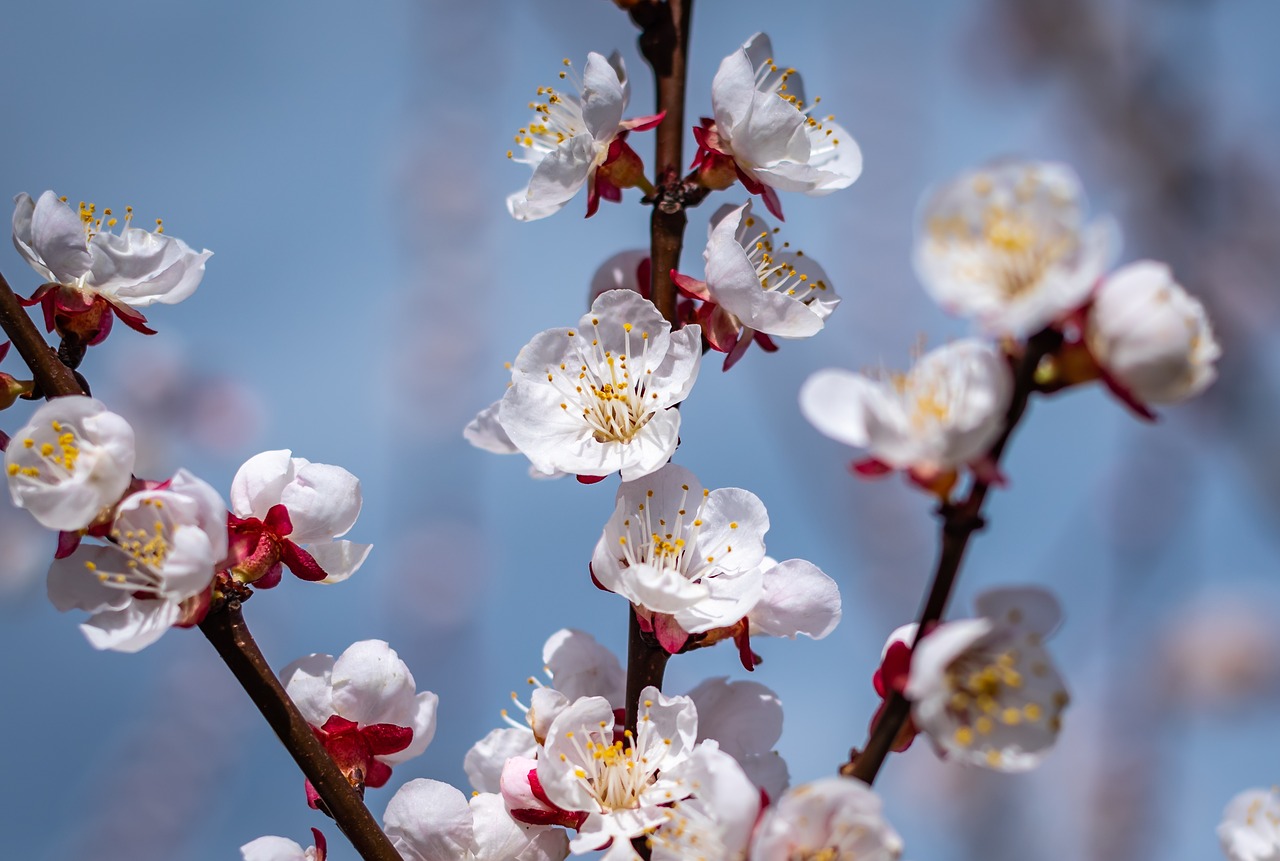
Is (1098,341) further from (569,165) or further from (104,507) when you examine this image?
(104,507)

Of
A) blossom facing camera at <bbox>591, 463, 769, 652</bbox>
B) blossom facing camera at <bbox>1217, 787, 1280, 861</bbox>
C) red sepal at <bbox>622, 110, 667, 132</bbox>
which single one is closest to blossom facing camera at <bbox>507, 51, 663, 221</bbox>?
red sepal at <bbox>622, 110, 667, 132</bbox>

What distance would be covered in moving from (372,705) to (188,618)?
13.7 inches

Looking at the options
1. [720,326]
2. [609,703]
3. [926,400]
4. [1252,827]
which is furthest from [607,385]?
[1252,827]

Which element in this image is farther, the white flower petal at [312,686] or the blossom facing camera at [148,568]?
the white flower petal at [312,686]

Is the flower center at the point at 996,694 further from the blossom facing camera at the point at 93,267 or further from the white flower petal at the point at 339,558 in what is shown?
the blossom facing camera at the point at 93,267

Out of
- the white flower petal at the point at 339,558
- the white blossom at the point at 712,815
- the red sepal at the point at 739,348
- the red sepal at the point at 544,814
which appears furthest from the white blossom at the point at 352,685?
the red sepal at the point at 739,348

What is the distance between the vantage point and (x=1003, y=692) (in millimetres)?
1084

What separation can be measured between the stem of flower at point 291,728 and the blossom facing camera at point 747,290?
2.33 ft

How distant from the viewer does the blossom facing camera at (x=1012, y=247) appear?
96 centimetres

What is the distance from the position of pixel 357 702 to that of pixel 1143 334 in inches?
43.8

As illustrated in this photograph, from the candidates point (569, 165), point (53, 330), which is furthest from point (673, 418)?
point (53, 330)

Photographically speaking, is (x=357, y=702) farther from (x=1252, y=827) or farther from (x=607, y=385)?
(x=1252, y=827)

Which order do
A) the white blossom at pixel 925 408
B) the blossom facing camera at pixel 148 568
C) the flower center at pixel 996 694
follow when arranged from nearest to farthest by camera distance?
1. the white blossom at pixel 925 408
2. the flower center at pixel 996 694
3. the blossom facing camera at pixel 148 568

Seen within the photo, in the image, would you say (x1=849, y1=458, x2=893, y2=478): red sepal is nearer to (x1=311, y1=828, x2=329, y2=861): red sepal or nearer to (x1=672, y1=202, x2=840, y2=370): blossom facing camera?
(x1=672, y1=202, x2=840, y2=370): blossom facing camera
